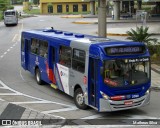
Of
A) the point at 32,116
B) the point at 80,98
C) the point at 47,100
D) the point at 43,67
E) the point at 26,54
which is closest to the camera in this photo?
the point at 32,116

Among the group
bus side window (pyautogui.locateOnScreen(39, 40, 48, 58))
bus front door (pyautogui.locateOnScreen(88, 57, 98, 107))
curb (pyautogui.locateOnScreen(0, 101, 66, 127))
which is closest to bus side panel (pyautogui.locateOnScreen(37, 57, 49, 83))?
bus side window (pyautogui.locateOnScreen(39, 40, 48, 58))

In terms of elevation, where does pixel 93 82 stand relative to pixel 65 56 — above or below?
below

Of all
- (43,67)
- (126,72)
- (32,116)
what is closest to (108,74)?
(126,72)

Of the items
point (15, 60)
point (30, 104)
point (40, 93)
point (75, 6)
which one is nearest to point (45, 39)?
point (40, 93)

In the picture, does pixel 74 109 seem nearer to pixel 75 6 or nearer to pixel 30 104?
pixel 30 104

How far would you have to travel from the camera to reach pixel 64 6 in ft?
391

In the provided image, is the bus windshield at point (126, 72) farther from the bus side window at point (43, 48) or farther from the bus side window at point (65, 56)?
the bus side window at point (43, 48)

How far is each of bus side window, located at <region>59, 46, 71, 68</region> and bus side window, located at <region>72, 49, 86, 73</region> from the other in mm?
434

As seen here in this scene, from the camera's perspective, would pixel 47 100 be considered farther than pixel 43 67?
No

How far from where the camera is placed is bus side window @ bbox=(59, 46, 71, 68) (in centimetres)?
1534

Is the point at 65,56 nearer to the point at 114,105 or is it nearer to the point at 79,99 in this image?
the point at 79,99

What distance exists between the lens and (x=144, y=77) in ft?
44.8

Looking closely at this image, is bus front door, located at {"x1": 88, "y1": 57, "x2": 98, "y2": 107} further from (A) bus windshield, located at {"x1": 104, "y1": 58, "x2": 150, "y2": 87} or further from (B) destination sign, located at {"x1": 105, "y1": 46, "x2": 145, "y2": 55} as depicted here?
(B) destination sign, located at {"x1": 105, "y1": 46, "x2": 145, "y2": 55}

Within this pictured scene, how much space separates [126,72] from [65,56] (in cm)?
332
